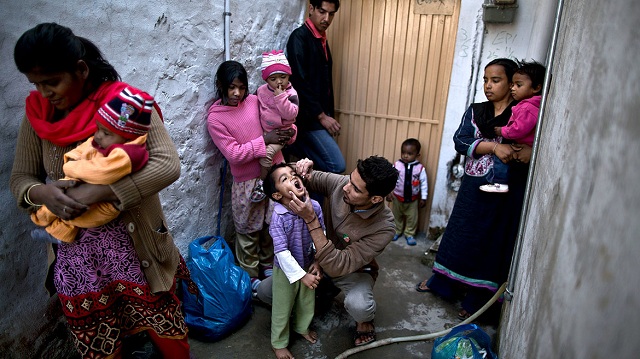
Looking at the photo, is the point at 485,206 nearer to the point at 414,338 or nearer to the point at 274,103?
the point at 414,338

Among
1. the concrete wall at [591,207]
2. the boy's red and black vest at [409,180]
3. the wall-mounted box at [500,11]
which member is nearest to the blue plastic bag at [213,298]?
the concrete wall at [591,207]

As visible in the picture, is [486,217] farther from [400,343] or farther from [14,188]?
[14,188]

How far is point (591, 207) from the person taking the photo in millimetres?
1170

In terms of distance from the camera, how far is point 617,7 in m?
1.16

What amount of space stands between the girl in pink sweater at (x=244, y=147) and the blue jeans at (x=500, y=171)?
1.68 metres

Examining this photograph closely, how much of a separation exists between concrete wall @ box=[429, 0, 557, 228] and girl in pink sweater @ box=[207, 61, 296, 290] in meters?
1.73

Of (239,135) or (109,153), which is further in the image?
(239,135)

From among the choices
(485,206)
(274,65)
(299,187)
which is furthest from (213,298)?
(485,206)

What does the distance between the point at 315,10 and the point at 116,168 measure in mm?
2912

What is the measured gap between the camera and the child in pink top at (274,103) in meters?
3.51

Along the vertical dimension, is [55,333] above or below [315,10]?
below

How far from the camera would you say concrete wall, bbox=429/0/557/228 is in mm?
3645

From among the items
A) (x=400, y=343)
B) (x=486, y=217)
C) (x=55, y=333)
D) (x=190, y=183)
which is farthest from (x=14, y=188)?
(x=486, y=217)

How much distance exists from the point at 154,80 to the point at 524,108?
2487 millimetres
